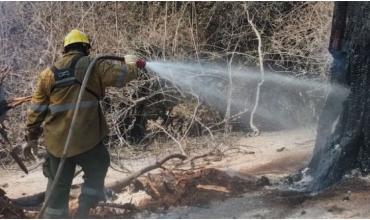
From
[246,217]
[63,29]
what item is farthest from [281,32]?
[246,217]

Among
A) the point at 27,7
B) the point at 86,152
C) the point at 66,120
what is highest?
the point at 27,7

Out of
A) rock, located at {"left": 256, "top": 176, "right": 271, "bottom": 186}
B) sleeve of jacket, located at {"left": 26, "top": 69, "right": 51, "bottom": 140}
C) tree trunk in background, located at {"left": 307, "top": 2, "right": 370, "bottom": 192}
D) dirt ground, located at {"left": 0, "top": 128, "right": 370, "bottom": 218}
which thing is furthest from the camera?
rock, located at {"left": 256, "top": 176, "right": 271, "bottom": 186}

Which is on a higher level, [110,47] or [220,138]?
[110,47]

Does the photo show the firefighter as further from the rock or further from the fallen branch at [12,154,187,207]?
the rock

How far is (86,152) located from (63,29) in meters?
4.29

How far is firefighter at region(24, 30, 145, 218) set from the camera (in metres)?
4.23

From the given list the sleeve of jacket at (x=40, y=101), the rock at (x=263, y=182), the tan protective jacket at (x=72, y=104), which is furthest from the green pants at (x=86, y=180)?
the rock at (x=263, y=182)

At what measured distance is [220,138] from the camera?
7.75m

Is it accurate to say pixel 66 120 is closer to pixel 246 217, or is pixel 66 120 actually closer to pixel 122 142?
pixel 246 217

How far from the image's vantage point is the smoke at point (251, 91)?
26.5 feet

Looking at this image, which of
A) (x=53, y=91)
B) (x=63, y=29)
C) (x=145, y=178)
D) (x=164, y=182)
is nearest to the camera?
(x=53, y=91)

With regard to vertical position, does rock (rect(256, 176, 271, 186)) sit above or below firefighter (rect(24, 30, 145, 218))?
below

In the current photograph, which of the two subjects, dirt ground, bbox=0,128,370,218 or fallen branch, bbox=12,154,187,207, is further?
fallen branch, bbox=12,154,187,207

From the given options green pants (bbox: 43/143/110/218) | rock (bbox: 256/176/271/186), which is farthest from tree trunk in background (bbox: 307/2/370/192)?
green pants (bbox: 43/143/110/218)
